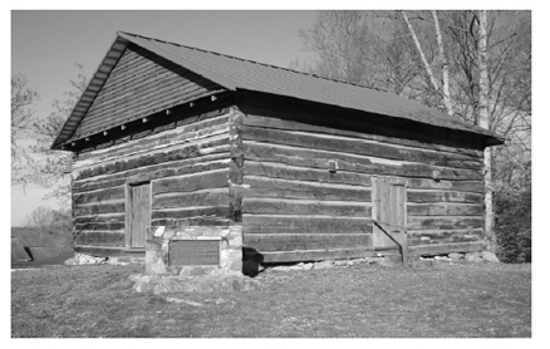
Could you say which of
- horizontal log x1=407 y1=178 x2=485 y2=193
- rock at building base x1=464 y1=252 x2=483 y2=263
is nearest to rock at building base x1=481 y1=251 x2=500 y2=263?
rock at building base x1=464 y1=252 x2=483 y2=263

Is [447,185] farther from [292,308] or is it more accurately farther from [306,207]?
[292,308]

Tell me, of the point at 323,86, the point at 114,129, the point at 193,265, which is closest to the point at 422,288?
the point at 193,265

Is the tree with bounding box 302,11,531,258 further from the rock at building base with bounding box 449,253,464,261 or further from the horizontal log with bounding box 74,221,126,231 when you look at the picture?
the horizontal log with bounding box 74,221,126,231

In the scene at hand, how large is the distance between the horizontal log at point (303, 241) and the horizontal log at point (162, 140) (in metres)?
2.64

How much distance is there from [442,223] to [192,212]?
841 cm

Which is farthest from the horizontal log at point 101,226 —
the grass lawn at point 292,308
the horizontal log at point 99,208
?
the grass lawn at point 292,308

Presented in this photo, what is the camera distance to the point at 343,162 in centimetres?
1547

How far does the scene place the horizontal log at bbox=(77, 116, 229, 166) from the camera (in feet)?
45.4

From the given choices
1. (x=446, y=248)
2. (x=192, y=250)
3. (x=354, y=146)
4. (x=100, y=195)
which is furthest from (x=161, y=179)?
(x=446, y=248)

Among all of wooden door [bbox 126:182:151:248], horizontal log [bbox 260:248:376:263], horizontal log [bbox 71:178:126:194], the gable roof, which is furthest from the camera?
horizontal log [bbox 71:178:126:194]

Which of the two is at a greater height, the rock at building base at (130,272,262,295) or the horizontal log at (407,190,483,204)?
the horizontal log at (407,190,483,204)

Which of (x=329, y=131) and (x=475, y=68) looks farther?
(x=475, y=68)

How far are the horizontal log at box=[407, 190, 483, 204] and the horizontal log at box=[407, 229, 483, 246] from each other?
96 centimetres

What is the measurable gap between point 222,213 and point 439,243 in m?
8.15
